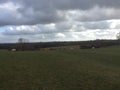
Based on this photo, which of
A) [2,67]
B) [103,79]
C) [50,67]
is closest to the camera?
[103,79]

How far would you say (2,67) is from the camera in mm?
27531

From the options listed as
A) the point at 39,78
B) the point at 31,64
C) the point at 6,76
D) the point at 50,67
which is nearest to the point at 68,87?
the point at 39,78

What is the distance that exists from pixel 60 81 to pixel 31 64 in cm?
850

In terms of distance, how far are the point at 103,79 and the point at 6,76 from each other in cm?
840

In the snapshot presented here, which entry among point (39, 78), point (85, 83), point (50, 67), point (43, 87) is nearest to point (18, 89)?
point (43, 87)

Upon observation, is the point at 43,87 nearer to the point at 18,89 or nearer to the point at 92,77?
the point at 18,89

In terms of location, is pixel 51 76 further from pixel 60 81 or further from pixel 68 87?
pixel 68 87

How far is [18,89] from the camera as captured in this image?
2039 centimetres

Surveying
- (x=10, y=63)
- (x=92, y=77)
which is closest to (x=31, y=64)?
(x=10, y=63)

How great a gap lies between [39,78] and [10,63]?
7.45 meters

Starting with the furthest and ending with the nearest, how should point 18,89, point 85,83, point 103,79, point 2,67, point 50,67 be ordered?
point 50,67 < point 2,67 < point 103,79 < point 85,83 < point 18,89

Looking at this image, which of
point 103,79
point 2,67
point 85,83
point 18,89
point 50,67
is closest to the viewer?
point 18,89

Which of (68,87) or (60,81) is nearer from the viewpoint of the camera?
(68,87)

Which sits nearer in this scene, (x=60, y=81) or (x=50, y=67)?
(x=60, y=81)
